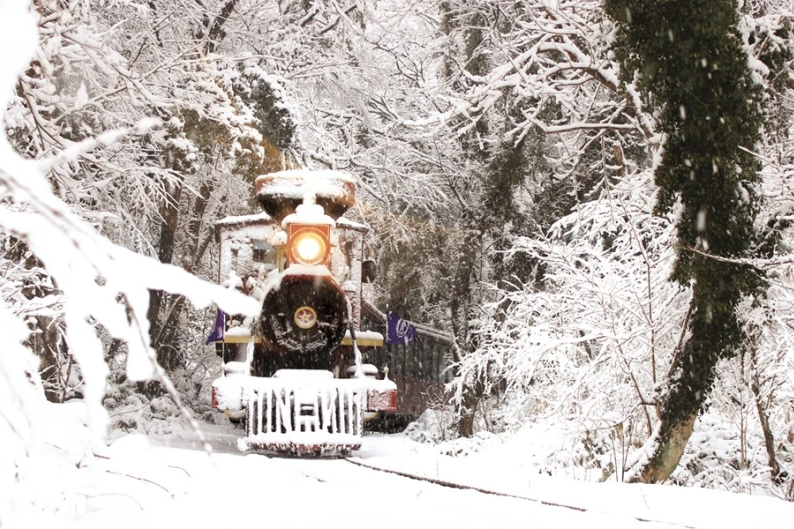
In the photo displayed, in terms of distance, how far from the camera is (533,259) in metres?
11.8

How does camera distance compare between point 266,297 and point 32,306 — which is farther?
point 266,297

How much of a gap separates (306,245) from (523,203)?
5655 mm

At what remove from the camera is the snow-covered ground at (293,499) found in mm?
2088

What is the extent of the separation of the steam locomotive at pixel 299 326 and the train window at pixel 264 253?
0.03 feet

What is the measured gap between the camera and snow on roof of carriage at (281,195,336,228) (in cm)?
746

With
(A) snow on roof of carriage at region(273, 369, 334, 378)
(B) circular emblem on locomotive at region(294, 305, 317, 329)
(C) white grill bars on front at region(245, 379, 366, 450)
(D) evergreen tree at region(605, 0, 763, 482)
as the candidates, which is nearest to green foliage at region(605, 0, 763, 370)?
(D) evergreen tree at region(605, 0, 763, 482)

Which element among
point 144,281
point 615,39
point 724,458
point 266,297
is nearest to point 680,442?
point 724,458

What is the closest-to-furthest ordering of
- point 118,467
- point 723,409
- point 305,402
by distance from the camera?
point 118,467
point 723,409
point 305,402

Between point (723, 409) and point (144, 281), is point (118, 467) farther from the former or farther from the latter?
point (723, 409)

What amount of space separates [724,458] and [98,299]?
650 cm

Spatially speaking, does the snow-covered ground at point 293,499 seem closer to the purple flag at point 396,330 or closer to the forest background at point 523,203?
the forest background at point 523,203

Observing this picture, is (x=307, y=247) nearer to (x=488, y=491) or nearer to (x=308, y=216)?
(x=308, y=216)

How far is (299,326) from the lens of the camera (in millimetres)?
7512

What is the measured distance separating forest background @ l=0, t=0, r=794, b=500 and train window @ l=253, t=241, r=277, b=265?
3.17 ft
